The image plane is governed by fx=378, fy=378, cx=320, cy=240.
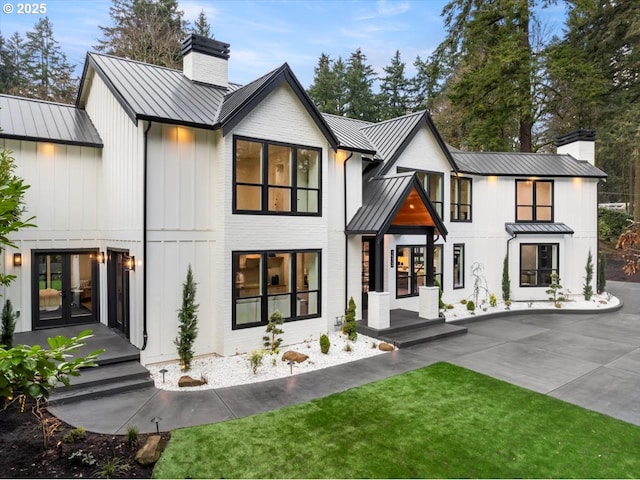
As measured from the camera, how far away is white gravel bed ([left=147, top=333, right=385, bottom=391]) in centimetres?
805

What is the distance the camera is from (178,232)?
9102mm

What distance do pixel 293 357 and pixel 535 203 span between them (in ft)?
47.2

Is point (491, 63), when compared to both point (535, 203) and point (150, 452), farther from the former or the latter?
point (150, 452)

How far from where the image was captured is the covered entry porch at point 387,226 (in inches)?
451

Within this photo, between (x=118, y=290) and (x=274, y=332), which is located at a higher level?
(x=118, y=290)

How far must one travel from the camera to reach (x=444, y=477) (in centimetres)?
486

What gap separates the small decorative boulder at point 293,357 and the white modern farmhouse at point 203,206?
91cm

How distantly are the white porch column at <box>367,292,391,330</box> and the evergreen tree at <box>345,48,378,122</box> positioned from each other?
29355 mm

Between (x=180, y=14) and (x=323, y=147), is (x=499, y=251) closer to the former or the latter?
(x=323, y=147)

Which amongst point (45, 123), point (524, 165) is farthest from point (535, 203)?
point (45, 123)

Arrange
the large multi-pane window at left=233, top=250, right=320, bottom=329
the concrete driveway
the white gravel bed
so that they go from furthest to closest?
the large multi-pane window at left=233, top=250, right=320, bottom=329
the white gravel bed
the concrete driveway

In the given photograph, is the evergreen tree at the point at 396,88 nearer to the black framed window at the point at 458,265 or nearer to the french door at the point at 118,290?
the black framed window at the point at 458,265

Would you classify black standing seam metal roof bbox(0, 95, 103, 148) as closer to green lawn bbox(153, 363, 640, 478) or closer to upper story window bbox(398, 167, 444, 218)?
green lawn bbox(153, 363, 640, 478)

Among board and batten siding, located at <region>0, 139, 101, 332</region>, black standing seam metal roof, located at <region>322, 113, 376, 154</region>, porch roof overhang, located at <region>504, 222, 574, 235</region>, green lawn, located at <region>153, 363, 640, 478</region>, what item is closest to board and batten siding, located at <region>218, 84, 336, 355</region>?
black standing seam metal roof, located at <region>322, 113, 376, 154</region>
